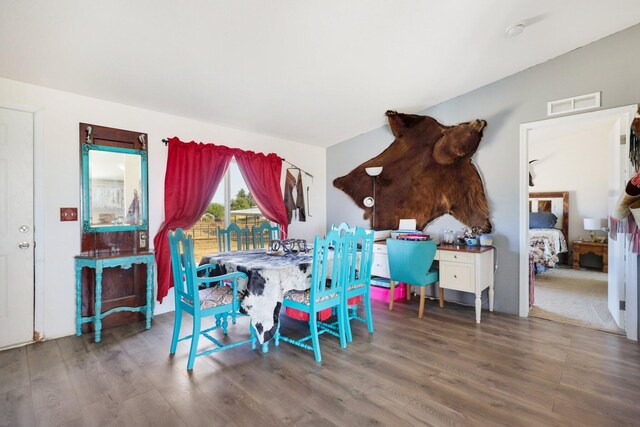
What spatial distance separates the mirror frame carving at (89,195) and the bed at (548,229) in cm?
584

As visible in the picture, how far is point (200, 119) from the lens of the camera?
12.1ft

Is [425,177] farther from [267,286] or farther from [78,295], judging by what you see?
[78,295]

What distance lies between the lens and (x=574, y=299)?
392cm

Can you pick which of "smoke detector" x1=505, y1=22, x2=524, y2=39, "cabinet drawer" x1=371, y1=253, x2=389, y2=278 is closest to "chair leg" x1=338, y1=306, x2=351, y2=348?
"cabinet drawer" x1=371, y1=253, x2=389, y2=278

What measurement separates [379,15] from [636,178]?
2.33 meters

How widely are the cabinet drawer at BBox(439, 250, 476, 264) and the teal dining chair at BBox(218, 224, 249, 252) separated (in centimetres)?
225

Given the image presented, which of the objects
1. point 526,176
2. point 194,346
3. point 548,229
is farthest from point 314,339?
point 548,229

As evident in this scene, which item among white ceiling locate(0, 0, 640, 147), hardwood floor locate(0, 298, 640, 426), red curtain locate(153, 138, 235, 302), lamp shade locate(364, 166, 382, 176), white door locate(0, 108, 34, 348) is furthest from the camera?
lamp shade locate(364, 166, 382, 176)

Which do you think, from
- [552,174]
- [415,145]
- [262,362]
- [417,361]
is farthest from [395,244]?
[552,174]

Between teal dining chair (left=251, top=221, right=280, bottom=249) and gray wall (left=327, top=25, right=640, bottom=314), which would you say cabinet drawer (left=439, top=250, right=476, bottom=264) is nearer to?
gray wall (left=327, top=25, right=640, bottom=314)

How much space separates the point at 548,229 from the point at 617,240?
11.2 ft

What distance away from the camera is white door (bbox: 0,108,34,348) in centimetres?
259

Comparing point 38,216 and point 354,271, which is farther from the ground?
point 38,216

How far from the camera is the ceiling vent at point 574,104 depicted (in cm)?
298
